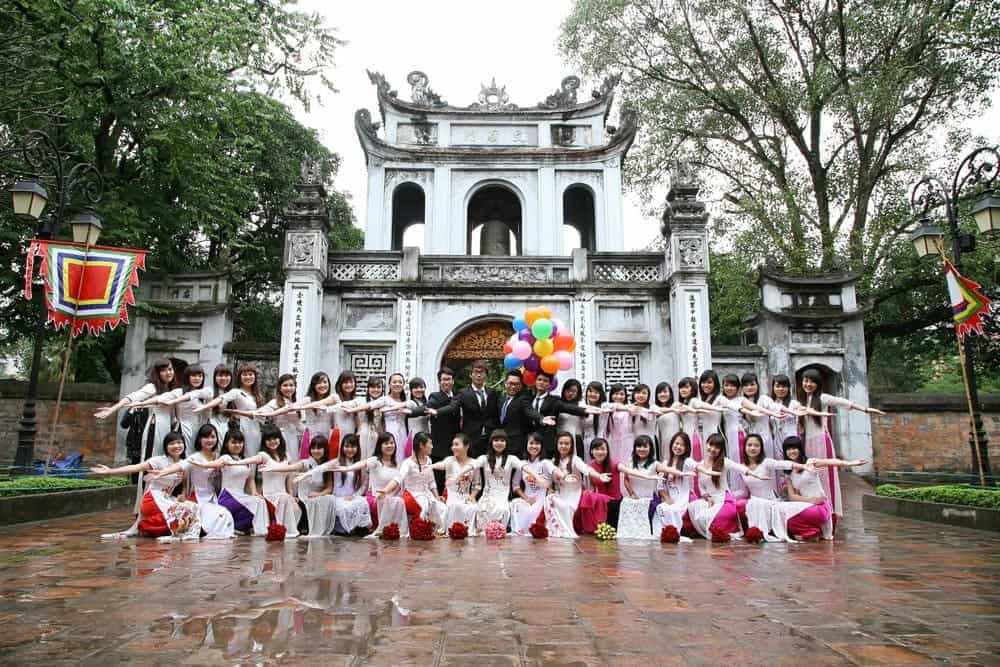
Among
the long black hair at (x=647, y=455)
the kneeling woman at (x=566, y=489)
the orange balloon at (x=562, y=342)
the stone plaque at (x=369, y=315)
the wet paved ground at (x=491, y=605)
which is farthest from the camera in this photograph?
the stone plaque at (x=369, y=315)

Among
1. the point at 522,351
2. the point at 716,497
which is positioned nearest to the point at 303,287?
the point at 522,351

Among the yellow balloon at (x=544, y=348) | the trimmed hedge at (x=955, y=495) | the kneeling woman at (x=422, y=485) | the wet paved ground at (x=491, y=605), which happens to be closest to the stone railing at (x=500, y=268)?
the yellow balloon at (x=544, y=348)

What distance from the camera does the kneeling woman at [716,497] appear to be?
22.6 feet

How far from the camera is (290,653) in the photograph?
9.00 feet

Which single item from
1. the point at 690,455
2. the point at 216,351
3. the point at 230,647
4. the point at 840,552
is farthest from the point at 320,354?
the point at 230,647

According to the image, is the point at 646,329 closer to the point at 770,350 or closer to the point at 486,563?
the point at 770,350

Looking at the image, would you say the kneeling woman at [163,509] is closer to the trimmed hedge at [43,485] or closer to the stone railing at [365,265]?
the trimmed hedge at [43,485]

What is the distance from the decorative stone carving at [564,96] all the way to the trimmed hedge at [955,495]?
37.7ft

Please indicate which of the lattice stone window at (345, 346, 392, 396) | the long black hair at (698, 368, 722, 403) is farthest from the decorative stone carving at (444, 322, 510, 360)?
the long black hair at (698, 368, 722, 403)

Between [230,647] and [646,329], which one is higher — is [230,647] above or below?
below

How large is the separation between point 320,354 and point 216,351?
2.38m

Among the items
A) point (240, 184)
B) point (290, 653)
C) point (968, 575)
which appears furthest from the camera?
point (240, 184)

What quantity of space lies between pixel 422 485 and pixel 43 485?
182 inches

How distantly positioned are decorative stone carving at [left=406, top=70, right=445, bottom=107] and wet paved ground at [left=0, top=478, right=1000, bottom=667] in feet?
44.2
